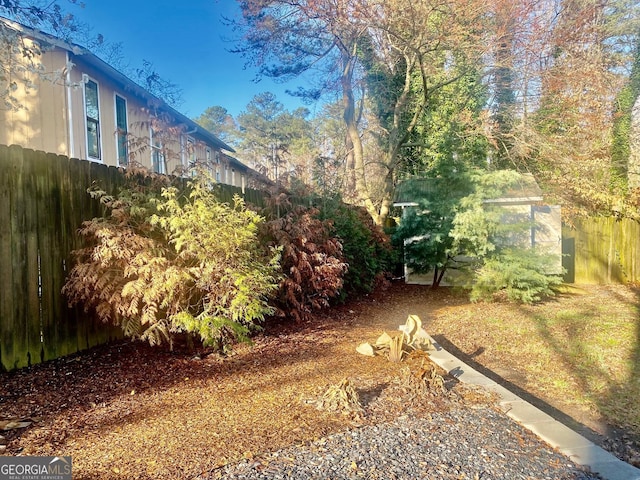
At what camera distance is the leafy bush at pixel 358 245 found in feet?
25.1

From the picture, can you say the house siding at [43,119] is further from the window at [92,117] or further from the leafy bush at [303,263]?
the leafy bush at [303,263]

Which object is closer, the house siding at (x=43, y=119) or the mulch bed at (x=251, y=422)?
the mulch bed at (x=251, y=422)

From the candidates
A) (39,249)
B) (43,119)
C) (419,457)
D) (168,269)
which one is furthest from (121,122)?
(419,457)

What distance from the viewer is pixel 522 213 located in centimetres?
894

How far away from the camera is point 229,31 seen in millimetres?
12055

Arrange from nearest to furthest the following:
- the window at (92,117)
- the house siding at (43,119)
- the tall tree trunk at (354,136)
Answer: the house siding at (43,119) → the window at (92,117) → the tall tree trunk at (354,136)

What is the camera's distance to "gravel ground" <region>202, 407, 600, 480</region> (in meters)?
2.14

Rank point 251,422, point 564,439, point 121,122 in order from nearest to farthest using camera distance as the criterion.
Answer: point 564,439, point 251,422, point 121,122

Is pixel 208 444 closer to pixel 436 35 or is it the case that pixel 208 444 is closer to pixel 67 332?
pixel 67 332

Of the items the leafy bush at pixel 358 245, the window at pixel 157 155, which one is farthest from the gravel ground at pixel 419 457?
the leafy bush at pixel 358 245

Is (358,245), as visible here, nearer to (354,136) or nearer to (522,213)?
(522,213)

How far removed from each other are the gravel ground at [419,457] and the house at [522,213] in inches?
241

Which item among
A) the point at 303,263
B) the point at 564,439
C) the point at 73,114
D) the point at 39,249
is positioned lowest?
the point at 564,439

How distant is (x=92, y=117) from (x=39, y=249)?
6.97 meters
